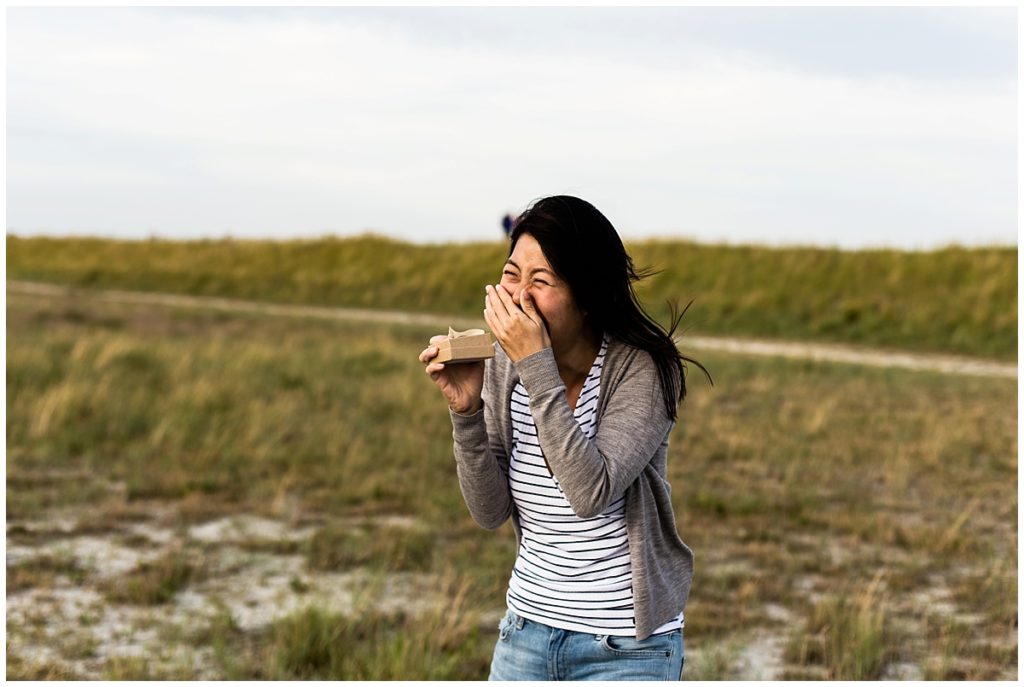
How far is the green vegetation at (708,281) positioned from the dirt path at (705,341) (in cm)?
99

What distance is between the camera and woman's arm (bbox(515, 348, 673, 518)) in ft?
6.59

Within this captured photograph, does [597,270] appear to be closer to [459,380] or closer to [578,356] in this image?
[578,356]

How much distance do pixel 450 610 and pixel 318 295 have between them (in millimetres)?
25947

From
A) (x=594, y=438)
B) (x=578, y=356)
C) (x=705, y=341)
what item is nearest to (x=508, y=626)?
(x=594, y=438)

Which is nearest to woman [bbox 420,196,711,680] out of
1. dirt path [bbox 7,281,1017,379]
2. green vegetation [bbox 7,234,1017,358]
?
green vegetation [bbox 7,234,1017,358]

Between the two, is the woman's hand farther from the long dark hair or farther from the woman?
the long dark hair

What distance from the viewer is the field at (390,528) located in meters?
4.77

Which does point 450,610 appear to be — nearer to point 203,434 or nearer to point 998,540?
point 998,540

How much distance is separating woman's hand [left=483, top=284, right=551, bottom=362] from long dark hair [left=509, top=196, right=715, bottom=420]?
11 cm

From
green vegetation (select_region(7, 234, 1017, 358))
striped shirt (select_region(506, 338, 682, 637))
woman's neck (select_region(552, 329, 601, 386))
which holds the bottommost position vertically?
striped shirt (select_region(506, 338, 682, 637))

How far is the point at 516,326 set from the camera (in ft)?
6.74

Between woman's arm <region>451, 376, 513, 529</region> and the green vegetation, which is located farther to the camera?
the green vegetation

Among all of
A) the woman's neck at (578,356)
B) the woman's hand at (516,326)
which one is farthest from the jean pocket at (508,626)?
the woman's hand at (516,326)

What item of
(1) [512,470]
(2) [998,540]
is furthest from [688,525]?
(1) [512,470]
